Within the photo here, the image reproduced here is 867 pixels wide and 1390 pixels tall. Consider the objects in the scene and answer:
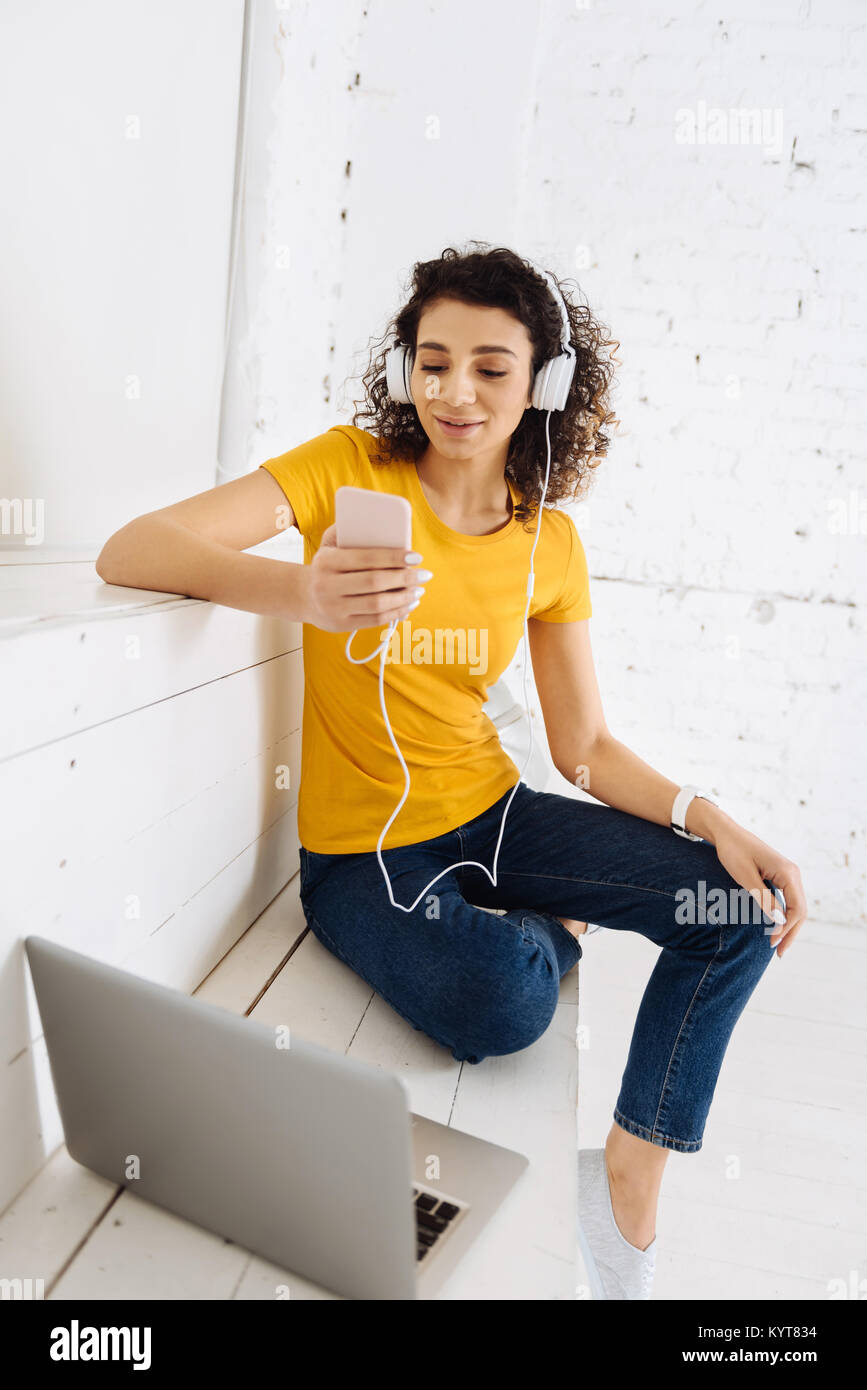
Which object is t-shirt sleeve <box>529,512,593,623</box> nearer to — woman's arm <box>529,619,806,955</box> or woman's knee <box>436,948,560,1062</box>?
woman's arm <box>529,619,806,955</box>

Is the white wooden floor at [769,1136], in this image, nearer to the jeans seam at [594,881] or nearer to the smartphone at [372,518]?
the jeans seam at [594,881]

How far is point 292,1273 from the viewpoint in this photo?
76cm

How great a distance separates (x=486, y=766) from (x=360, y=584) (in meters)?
0.55

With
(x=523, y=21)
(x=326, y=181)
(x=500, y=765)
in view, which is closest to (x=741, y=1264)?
(x=500, y=765)

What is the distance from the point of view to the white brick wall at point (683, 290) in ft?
7.55

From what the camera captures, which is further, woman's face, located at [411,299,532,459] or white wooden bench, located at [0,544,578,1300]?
woman's face, located at [411,299,532,459]

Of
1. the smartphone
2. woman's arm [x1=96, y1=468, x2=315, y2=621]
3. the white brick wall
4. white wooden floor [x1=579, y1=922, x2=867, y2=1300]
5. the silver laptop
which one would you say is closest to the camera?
the silver laptop

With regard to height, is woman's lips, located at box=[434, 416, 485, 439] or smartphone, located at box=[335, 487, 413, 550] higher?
woman's lips, located at box=[434, 416, 485, 439]

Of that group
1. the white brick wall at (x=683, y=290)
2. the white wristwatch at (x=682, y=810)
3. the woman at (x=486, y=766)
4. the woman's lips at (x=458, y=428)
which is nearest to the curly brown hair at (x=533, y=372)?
the woman at (x=486, y=766)

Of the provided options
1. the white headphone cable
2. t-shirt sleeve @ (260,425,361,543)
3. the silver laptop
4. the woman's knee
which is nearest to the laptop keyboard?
the silver laptop

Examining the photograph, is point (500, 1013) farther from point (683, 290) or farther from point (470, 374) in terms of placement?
point (683, 290)

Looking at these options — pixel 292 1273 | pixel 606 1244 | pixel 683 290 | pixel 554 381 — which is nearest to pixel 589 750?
pixel 554 381

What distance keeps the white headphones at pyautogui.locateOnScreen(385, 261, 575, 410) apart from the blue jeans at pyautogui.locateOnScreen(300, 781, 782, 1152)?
0.61 meters

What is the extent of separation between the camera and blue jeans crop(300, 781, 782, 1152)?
1.10 metres
